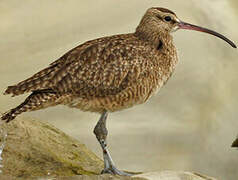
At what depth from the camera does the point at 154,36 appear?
26.2ft

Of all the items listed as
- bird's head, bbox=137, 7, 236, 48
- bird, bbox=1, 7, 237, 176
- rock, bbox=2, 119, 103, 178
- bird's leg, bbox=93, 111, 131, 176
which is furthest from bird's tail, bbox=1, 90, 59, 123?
bird's head, bbox=137, 7, 236, 48

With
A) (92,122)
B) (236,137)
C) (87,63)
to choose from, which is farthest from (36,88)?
(236,137)

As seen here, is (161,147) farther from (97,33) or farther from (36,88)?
(36,88)

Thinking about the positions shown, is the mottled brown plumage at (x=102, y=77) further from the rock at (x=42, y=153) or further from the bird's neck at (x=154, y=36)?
the rock at (x=42, y=153)

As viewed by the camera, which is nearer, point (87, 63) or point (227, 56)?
point (87, 63)

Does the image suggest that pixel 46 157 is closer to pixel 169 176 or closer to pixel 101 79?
pixel 101 79

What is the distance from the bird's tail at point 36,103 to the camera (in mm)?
7156

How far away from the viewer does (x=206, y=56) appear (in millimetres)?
11281

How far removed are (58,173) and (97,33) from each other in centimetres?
434

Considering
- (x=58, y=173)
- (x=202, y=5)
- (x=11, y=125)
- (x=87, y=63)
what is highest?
(x=202, y=5)

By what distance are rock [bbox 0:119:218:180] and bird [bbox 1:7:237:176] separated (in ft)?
1.25

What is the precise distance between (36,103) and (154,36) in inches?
60.6

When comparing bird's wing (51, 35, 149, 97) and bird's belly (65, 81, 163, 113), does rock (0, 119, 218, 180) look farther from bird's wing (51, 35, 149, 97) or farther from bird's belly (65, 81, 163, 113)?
bird's wing (51, 35, 149, 97)

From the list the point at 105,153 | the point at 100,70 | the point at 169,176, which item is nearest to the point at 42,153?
the point at 105,153
